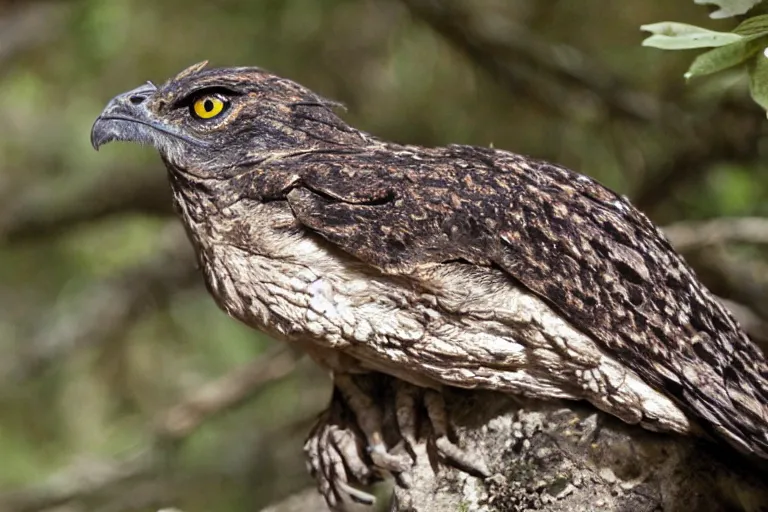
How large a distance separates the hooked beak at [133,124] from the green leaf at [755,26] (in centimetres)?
55

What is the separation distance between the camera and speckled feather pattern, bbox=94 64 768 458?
0.79 metres

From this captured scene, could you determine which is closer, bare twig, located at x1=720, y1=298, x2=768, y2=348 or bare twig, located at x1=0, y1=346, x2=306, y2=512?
bare twig, located at x1=720, y1=298, x2=768, y2=348

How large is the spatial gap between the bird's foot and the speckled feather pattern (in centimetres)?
12

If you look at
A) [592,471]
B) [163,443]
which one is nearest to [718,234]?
[592,471]

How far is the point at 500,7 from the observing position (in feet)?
7.56

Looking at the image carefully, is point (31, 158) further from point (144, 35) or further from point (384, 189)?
point (384, 189)

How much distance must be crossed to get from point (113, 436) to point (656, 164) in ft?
6.73

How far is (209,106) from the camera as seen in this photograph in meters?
0.87

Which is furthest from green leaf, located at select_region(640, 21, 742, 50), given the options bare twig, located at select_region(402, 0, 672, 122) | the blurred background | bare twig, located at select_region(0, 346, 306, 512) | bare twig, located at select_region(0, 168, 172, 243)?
bare twig, located at select_region(0, 168, 172, 243)

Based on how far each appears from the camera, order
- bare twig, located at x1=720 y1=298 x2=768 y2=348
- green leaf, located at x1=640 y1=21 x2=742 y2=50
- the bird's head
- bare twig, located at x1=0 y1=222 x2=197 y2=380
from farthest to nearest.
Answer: bare twig, located at x1=0 y1=222 x2=197 y2=380 → bare twig, located at x1=720 y1=298 x2=768 y2=348 → the bird's head → green leaf, located at x1=640 y1=21 x2=742 y2=50

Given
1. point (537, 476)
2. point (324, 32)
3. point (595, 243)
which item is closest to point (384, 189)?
point (595, 243)

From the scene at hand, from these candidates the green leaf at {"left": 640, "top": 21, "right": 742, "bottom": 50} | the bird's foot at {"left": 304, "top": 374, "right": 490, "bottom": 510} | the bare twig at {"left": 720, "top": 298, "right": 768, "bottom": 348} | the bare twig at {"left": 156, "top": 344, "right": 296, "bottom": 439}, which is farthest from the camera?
the bare twig at {"left": 156, "top": 344, "right": 296, "bottom": 439}

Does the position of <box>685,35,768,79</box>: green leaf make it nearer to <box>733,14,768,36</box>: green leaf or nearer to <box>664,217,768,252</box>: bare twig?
<box>733,14,768,36</box>: green leaf

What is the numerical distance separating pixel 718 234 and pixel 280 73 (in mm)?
1197
